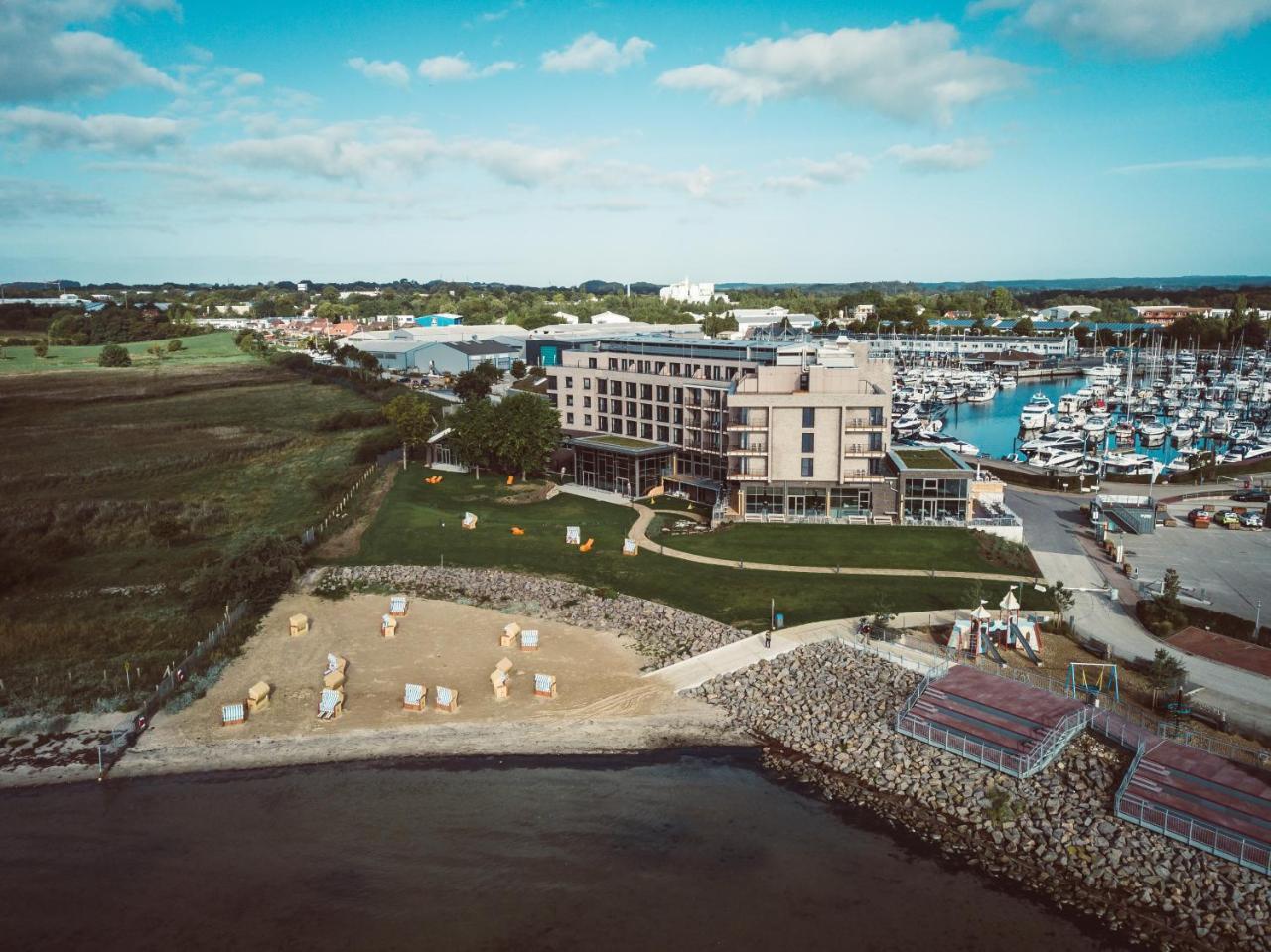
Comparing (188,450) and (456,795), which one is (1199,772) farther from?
(188,450)

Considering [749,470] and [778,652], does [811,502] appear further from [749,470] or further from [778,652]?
[778,652]

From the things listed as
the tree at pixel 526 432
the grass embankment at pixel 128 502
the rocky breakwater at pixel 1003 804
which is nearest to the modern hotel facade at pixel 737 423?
the tree at pixel 526 432

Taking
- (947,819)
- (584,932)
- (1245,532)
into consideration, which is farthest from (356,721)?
(1245,532)

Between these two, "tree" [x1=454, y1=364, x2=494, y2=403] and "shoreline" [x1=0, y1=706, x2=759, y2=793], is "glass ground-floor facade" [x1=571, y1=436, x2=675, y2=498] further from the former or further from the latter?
"tree" [x1=454, y1=364, x2=494, y2=403]

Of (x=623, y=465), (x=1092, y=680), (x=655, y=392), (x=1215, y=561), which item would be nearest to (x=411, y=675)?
(x=1092, y=680)

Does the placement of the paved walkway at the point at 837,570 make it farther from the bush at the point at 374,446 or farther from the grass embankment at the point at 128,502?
the bush at the point at 374,446
